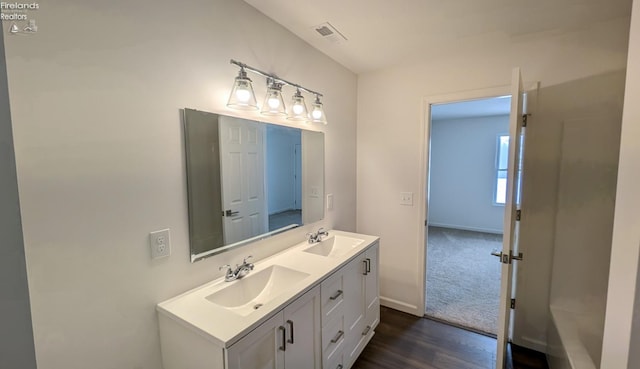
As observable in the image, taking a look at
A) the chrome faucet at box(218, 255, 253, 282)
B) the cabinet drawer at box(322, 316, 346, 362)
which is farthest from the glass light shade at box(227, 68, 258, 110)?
the cabinet drawer at box(322, 316, 346, 362)

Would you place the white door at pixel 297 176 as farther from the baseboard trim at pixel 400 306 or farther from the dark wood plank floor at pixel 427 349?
the baseboard trim at pixel 400 306

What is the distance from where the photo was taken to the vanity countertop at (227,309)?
1.07 m

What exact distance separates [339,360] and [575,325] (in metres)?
1.68

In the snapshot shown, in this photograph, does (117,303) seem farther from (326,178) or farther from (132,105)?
(326,178)

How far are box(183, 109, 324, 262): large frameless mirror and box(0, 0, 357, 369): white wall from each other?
2.8 inches

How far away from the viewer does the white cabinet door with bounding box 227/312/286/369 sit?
1061mm

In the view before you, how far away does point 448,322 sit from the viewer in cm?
251

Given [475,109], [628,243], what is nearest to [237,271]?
[628,243]

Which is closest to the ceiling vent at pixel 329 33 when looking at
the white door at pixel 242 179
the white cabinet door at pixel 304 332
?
the white door at pixel 242 179

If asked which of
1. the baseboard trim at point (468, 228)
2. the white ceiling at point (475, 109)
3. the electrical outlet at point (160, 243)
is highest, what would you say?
the white ceiling at point (475, 109)

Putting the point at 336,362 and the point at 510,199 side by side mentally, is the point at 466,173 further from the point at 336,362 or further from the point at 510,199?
the point at 336,362

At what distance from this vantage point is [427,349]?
216 cm

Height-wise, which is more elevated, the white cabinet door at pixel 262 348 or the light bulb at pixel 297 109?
the light bulb at pixel 297 109

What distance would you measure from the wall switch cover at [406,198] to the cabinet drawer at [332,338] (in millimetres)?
1323
